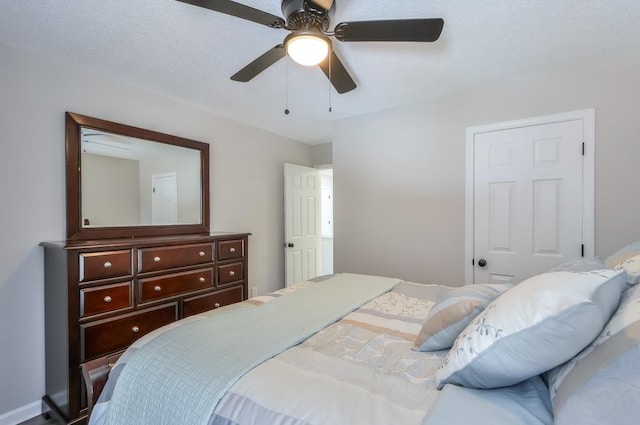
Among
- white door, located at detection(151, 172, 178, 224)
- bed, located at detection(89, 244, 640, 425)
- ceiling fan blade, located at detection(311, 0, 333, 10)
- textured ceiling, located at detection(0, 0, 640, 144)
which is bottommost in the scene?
bed, located at detection(89, 244, 640, 425)

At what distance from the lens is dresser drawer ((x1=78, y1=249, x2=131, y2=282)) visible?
191 cm

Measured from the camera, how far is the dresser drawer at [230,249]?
276 cm

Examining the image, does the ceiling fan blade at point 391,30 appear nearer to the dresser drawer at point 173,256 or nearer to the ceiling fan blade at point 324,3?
the ceiling fan blade at point 324,3

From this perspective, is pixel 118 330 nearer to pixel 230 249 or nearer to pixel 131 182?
pixel 230 249

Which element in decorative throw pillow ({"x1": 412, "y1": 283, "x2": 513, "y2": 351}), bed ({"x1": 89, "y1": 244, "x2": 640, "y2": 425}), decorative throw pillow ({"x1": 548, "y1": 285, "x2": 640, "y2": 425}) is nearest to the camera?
decorative throw pillow ({"x1": 548, "y1": 285, "x2": 640, "y2": 425})

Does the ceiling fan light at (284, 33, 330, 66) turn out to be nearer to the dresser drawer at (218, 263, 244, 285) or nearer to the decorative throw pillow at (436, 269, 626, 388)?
the decorative throw pillow at (436, 269, 626, 388)

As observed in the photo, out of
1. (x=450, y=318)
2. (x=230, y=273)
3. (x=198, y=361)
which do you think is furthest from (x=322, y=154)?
(x=198, y=361)

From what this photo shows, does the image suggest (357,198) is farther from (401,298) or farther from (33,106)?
(33,106)

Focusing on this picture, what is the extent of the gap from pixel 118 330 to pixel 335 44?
2.42 m

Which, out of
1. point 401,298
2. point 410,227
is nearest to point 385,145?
point 410,227

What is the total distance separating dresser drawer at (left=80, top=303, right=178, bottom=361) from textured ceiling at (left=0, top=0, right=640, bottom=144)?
182 centimetres

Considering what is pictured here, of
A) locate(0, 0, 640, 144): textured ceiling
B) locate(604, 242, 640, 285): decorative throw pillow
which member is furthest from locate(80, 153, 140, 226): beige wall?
locate(604, 242, 640, 285): decorative throw pillow

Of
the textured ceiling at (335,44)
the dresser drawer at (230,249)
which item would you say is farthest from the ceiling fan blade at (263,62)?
the dresser drawer at (230,249)

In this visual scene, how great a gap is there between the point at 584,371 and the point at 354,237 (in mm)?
2691
